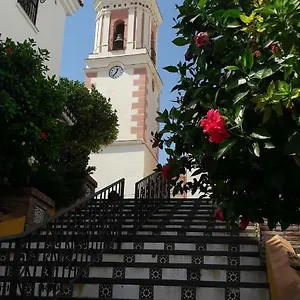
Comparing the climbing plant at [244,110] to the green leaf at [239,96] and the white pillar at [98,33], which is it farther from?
the white pillar at [98,33]

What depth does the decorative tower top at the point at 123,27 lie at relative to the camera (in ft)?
73.3

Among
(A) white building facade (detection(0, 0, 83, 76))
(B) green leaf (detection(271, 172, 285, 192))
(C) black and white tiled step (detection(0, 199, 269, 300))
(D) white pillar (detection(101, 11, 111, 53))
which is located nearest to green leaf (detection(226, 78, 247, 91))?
(B) green leaf (detection(271, 172, 285, 192))

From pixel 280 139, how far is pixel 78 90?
1012 centimetres

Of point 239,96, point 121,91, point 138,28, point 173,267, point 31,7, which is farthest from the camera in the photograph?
point 138,28

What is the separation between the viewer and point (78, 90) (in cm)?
1232

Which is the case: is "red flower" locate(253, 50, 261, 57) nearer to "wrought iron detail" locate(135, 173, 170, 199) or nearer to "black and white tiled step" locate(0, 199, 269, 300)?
"black and white tiled step" locate(0, 199, 269, 300)

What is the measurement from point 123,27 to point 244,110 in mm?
21302

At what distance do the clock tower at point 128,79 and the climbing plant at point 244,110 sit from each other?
604 inches

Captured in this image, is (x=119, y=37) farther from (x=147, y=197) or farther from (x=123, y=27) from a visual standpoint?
(x=147, y=197)

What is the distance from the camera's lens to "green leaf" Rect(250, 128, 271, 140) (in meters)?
2.52

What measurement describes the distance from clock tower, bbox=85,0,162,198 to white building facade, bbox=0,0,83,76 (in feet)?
24.5

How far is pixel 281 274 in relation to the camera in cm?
472

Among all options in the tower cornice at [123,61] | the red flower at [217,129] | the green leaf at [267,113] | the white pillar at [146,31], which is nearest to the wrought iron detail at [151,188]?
the red flower at [217,129]

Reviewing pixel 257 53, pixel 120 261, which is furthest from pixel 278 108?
pixel 120 261
